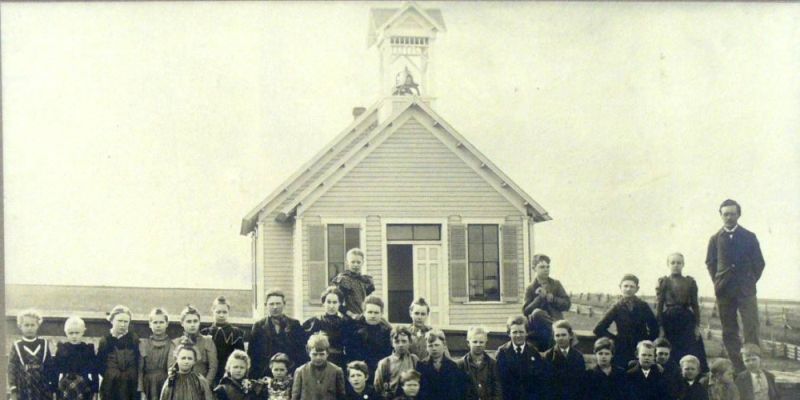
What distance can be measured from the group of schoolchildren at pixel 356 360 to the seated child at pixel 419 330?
0.04 feet

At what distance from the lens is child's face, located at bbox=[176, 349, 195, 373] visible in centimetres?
796

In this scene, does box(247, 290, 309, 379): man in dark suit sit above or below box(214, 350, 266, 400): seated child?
above

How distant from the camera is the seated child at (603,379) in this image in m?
8.25

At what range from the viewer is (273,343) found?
8.30 meters

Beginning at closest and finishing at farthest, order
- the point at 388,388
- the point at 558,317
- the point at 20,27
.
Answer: the point at 388,388 < the point at 558,317 < the point at 20,27

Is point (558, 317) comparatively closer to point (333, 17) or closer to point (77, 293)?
point (333, 17)

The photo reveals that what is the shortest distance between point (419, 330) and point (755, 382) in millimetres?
3622

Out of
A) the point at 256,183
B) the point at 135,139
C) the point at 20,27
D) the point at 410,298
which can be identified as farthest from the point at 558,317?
the point at 20,27

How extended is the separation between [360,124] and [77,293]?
3.70 metres

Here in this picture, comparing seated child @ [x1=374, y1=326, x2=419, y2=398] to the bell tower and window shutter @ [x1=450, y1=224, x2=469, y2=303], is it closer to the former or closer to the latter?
window shutter @ [x1=450, y1=224, x2=469, y2=303]

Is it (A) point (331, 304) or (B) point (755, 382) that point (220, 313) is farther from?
(B) point (755, 382)

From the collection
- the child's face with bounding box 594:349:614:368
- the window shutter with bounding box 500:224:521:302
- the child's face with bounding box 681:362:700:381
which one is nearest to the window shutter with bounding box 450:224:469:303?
the window shutter with bounding box 500:224:521:302

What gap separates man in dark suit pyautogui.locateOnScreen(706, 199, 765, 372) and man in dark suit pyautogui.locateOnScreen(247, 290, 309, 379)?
461 cm

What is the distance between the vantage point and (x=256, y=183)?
31.5ft
